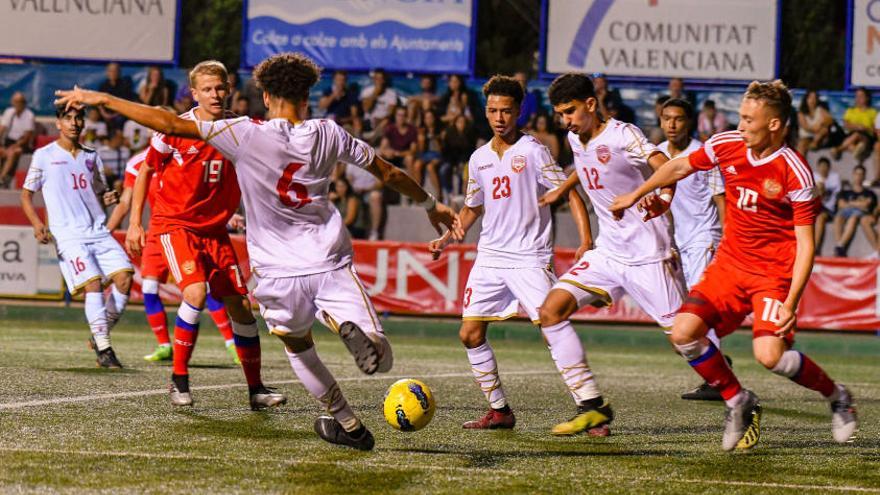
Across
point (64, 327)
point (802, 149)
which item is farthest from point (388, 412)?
point (802, 149)

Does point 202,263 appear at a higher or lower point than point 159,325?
higher

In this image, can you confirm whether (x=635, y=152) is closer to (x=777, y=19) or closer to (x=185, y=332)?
(x=185, y=332)

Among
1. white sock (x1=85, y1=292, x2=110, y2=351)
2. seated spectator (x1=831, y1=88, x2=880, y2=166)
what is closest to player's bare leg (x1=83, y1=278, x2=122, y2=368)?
white sock (x1=85, y1=292, x2=110, y2=351)

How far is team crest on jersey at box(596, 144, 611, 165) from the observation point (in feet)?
28.3

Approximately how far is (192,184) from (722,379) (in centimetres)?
383

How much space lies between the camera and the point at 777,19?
77.3 feet

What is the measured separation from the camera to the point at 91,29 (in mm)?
24250

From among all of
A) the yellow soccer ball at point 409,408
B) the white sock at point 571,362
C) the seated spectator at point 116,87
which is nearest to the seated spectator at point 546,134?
the seated spectator at point 116,87

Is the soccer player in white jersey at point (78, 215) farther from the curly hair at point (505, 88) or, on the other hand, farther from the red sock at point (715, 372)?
the red sock at point (715, 372)

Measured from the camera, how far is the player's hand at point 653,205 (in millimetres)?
8188

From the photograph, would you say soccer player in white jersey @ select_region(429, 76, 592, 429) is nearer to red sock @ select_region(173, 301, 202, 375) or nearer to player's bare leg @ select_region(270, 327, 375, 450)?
player's bare leg @ select_region(270, 327, 375, 450)

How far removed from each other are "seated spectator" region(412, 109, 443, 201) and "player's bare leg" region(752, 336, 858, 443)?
14286 mm

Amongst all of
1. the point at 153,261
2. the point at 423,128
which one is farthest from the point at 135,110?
the point at 423,128

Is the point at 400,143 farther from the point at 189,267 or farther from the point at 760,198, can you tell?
the point at 760,198
